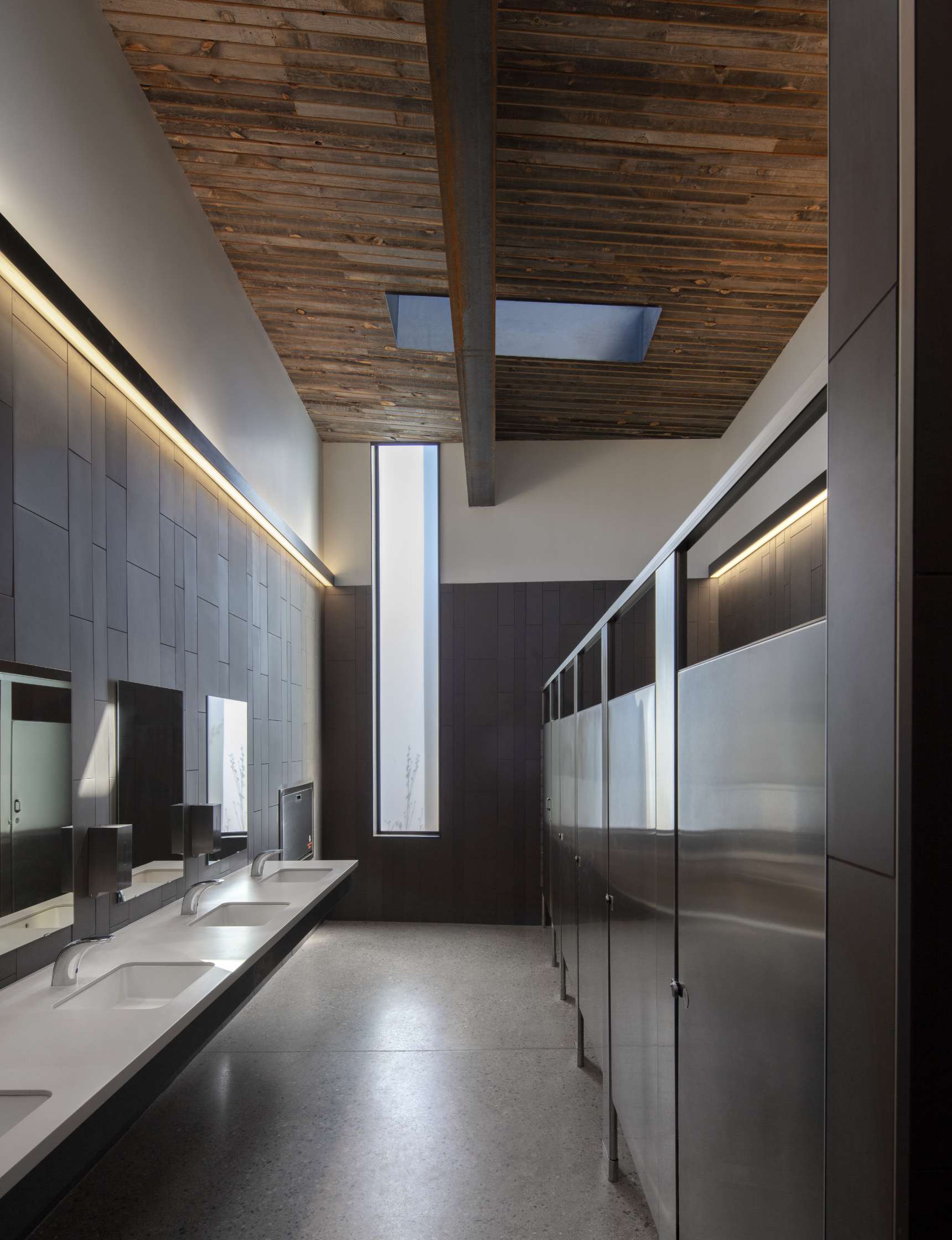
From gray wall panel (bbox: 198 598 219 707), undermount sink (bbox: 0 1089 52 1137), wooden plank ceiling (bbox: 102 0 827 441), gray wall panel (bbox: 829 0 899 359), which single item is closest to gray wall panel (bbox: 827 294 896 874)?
gray wall panel (bbox: 829 0 899 359)

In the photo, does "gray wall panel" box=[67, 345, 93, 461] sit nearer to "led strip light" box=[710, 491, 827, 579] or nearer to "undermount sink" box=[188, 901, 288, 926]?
"undermount sink" box=[188, 901, 288, 926]

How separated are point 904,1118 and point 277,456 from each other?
495 centimetres

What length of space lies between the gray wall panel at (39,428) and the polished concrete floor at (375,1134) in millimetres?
1926

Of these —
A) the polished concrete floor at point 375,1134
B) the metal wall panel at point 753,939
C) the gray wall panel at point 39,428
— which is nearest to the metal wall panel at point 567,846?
the polished concrete floor at point 375,1134

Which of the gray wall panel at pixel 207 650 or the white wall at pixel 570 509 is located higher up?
the white wall at pixel 570 509

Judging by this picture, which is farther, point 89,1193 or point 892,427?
point 89,1193

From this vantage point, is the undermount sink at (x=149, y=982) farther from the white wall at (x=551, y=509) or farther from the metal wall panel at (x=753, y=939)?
the white wall at (x=551, y=509)

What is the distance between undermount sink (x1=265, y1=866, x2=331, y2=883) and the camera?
4199 millimetres

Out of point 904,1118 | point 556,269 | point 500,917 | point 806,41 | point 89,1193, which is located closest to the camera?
point 904,1118

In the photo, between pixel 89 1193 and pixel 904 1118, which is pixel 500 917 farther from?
pixel 904 1118

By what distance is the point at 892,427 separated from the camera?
31.8 inches

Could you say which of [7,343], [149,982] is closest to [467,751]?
[149,982]

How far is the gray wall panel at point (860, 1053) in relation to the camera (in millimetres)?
806

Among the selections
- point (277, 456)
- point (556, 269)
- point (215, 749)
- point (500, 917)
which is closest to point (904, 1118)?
point (215, 749)
